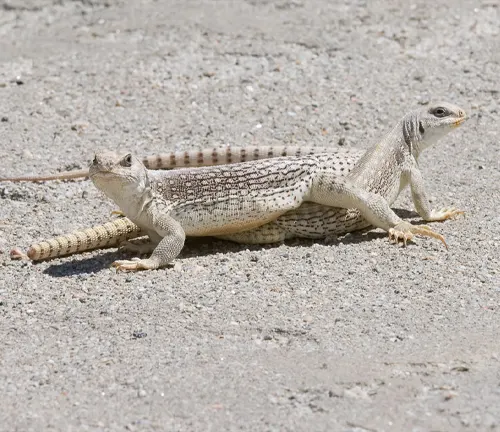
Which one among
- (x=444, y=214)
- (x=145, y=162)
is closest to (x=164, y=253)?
(x=145, y=162)

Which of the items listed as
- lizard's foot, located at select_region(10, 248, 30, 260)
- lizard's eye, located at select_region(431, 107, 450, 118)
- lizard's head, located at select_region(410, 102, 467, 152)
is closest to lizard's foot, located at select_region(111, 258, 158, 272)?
lizard's foot, located at select_region(10, 248, 30, 260)

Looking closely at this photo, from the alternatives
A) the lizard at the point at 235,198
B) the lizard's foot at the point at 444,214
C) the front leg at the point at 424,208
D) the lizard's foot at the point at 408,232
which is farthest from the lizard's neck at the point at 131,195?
the lizard's foot at the point at 444,214

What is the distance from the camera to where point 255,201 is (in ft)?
27.6

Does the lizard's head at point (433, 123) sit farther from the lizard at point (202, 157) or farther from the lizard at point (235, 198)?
the lizard at point (202, 157)

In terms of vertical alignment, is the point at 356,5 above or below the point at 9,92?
above

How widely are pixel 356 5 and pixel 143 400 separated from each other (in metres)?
9.43

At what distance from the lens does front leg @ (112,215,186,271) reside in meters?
8.03

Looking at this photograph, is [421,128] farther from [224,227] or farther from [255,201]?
[224,227]

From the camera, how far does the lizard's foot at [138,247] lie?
858cm

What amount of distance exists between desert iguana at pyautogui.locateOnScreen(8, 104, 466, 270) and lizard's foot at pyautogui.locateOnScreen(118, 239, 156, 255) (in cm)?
10

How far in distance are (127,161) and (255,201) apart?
1.15m

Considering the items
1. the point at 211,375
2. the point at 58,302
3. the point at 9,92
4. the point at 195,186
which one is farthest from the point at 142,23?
the point at 211,375

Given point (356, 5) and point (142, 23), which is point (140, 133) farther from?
point (356, 5)

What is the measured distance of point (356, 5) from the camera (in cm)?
1418
